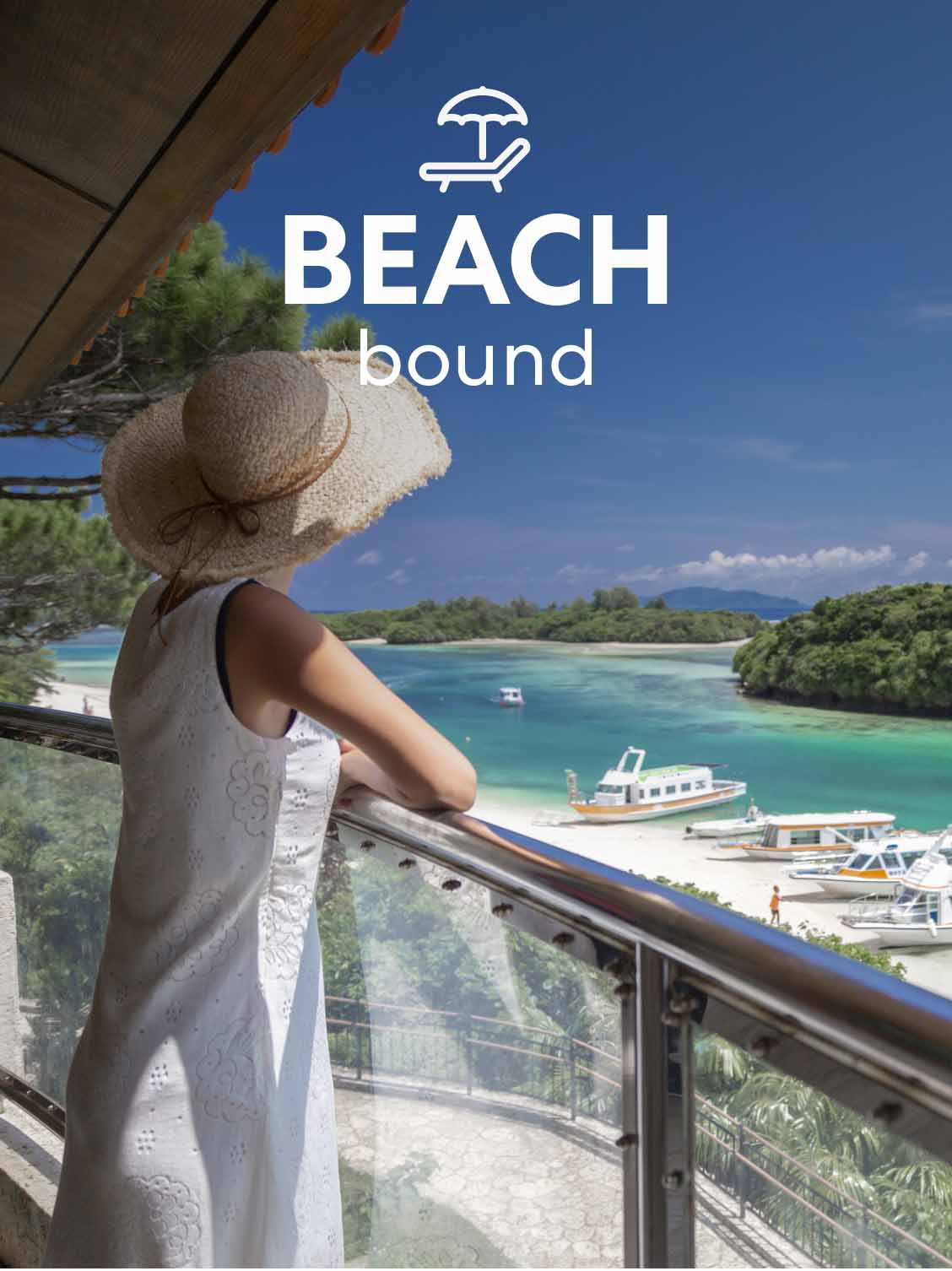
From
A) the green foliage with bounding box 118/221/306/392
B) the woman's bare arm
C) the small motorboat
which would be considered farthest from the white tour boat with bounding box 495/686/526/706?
the woman's bare arm

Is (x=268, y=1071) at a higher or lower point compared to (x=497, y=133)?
Result: lower

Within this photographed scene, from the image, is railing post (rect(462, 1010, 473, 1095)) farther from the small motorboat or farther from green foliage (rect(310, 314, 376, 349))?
the small motorboat

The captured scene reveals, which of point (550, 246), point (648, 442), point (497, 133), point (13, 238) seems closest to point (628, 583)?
point (648, 442)

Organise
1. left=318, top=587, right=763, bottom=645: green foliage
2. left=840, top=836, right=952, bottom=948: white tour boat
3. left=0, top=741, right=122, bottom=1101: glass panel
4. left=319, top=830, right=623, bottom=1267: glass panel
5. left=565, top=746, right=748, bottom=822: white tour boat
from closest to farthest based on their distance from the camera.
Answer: left=319, top=830, right=623, bottom=1267: glass panel, left=0, top=741, right=122, bottom=1101: glass panel, left=840, top=836, right=952, bottom=948: white tour boat, left=565, top=746, right=748, bottom=822: white tour boat, left=318, top=587, right=763, bottom=645: green foliage

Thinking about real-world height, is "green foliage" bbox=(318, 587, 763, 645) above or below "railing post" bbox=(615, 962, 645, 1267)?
above

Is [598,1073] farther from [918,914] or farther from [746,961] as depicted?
[918,914]

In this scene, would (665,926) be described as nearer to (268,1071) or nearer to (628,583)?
(268,1071)
